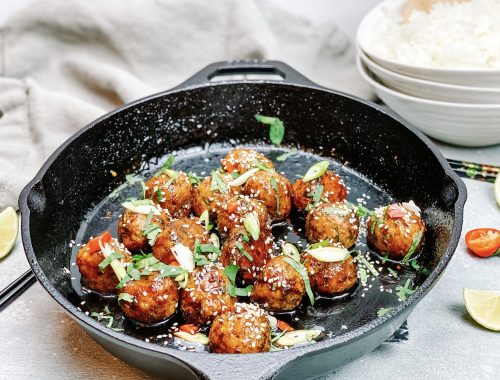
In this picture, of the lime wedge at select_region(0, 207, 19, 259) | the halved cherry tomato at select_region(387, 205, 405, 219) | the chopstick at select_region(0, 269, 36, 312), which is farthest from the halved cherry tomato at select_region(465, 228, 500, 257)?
the lime wedge at select_region(0, 207, 19, 259)

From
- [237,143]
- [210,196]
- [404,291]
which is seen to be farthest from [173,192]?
[404,291]

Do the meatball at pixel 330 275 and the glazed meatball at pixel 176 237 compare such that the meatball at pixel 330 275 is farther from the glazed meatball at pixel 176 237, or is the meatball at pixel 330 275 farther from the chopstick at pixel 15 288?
the chopstick at pixel 15 288

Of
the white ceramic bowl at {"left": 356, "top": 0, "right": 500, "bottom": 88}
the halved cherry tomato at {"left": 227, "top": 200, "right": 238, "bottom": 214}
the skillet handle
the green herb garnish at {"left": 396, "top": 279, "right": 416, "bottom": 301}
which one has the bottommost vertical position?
the green herb garnish at {"left": 396, "top": 279, "right": 416, "bottom": 301}

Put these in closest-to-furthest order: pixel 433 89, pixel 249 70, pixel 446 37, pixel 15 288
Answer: pixel 15 288 < pixel 433 89 < pixel 249 70 < pixel 446 37

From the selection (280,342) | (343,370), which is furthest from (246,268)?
(343,370)

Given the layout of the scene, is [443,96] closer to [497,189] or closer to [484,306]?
[497,189]

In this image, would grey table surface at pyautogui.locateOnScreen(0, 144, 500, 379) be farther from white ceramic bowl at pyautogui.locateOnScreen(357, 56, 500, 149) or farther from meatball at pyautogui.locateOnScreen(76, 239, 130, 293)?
white ceramic bowl at pyautogui.locateOnScreen(357, 56, 500, 149)

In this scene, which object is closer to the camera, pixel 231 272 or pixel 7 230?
pixel 231 272
